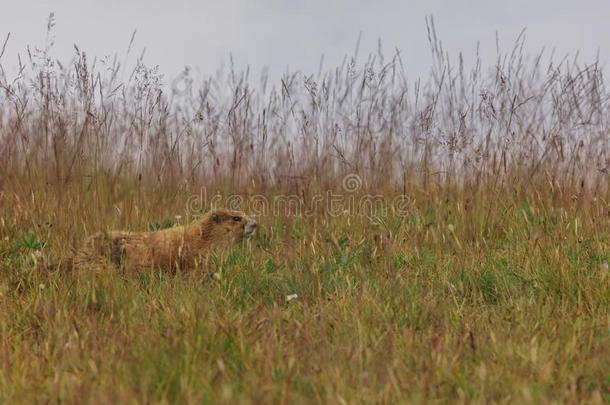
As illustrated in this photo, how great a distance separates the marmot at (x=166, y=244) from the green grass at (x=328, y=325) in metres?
0.18

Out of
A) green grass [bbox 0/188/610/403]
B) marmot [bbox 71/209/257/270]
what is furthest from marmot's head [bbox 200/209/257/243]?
green grass [bbox 0/188/610/403]

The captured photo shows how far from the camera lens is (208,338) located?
262 centimetres

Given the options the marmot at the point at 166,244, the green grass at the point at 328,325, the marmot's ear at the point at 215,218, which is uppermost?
the marmot's ear at the point at 215,218

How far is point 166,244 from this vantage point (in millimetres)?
4395

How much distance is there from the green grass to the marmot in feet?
0.58

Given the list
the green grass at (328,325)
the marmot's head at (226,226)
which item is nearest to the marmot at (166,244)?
the marmot's head at (226,226)

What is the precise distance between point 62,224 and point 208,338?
7.92ft

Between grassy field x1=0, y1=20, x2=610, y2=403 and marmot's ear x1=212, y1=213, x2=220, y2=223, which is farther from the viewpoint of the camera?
marmot's ear x1=212, y1=213, x2=220, y2=223

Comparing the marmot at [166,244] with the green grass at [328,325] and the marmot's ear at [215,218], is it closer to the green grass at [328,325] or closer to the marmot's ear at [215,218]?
the marmot's ear at [215,218]

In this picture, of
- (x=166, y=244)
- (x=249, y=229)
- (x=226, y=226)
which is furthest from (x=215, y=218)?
(x=166, y=244)

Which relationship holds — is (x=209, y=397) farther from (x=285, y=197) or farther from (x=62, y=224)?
(x=285, y=197)

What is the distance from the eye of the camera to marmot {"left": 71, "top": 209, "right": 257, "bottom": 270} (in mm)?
4066

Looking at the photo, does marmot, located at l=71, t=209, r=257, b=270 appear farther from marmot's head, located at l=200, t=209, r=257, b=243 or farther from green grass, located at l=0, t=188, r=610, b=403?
green grass, located at l=0, t=188, r=610, b=403

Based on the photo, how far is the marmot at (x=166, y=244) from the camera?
4.07 metres
